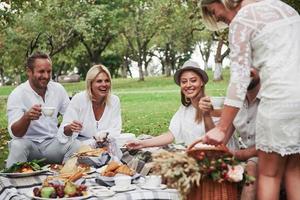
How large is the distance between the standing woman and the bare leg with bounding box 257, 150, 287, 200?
0.04 m

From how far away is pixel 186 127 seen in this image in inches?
182

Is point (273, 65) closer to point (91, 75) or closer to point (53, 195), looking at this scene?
point (53, 195)

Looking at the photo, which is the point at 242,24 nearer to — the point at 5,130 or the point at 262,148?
the point at 262,148

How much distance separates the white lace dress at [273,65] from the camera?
307cm

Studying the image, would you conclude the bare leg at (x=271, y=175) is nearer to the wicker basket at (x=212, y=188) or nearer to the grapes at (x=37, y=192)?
the wicker basket at (x=212, y=188)

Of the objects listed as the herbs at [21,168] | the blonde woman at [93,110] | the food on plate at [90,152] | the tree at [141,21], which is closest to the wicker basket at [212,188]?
the food on plate at [90,152]

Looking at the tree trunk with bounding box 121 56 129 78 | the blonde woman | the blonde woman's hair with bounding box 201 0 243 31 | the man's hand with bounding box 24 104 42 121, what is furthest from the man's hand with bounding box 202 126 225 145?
the tree trunk with bounding box 121 56 129 78

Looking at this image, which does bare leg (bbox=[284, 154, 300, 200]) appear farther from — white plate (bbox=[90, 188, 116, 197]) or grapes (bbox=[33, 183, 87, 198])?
grapes (bbox=[33, 183, 87, 198])

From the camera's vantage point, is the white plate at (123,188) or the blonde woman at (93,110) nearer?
the white plate at (123,188)

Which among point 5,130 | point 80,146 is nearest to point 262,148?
point 80,146

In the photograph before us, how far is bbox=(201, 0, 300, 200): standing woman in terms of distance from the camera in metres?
3.07

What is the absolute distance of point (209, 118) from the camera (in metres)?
4.13

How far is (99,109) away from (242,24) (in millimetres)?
2581

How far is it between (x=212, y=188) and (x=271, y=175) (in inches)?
16.3
